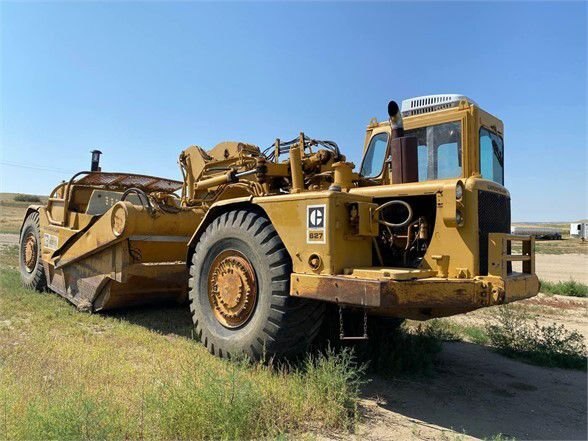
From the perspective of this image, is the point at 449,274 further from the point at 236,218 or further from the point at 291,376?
the point at 236,218

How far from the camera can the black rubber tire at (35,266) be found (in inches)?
358

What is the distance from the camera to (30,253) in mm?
9516

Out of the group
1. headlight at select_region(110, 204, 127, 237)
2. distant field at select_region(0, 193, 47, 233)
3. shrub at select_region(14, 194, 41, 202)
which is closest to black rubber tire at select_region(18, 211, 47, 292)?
headlight at select_region(110, 204, 127, 237)

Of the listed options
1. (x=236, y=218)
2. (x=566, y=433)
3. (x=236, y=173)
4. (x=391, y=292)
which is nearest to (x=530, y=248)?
(x=566, y=433)

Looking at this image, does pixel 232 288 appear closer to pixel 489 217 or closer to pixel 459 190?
pixel 459 190

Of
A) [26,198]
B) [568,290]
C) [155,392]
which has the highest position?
[26,198]

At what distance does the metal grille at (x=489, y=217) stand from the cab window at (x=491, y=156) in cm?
40

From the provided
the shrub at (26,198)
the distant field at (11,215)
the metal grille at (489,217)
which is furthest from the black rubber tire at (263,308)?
the shrub at (26,198)

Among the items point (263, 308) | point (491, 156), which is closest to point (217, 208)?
point (263, 308)

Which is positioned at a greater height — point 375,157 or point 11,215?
point 11,215

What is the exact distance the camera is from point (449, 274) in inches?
165

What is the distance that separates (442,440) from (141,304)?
5.41 m

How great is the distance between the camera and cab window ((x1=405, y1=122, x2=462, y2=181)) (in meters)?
4.97

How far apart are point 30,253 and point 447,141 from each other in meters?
8.36
